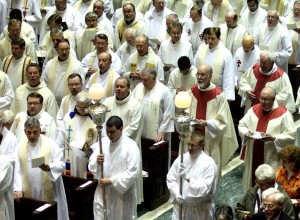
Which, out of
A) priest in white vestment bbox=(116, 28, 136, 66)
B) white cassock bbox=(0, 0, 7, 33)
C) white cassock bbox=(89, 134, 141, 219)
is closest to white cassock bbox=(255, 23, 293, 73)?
priest in white vestment bbox=(116, 28, 136, 66)

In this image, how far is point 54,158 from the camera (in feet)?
31.9

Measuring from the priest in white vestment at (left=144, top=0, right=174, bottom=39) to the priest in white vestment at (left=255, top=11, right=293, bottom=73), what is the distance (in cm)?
177

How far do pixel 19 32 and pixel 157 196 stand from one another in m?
3.67

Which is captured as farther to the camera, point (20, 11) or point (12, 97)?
point (20, 11)

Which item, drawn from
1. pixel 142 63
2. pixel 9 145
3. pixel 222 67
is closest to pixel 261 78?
pixel 222 67

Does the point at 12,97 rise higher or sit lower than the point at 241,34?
lower

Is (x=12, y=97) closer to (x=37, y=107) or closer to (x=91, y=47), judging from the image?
(x=37, y=107)

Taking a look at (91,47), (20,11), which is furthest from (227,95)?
(20,11)

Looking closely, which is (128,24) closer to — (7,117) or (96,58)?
(96,58)

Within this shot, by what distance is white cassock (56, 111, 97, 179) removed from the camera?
33.9ft

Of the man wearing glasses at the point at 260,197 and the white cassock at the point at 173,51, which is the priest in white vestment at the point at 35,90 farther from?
the man wearing glasses at the point at 260,197

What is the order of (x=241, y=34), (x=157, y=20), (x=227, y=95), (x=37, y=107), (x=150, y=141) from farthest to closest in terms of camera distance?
(x=157, y=20)
(x=241, y=34)
(x=227, y=95)
(x=150, y=141)
(x=37, y=107)

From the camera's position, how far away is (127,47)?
1309 centimetres

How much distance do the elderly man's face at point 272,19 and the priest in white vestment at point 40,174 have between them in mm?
5112
